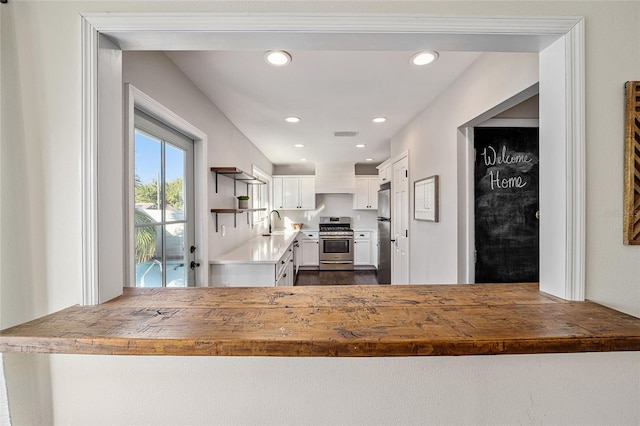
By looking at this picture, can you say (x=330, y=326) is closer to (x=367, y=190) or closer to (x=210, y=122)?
(x=210, y=122)

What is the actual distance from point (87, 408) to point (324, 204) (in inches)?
218

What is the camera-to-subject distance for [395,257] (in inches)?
139

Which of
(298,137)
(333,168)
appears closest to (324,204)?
(333,168)

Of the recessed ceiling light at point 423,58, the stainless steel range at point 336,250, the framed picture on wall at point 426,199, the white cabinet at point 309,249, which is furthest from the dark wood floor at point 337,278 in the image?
the recessed ceiling light at point 423,58

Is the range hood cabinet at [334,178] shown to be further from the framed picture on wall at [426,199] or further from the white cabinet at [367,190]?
the framed picture on wall at [426,199]

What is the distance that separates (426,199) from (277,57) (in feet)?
5.77

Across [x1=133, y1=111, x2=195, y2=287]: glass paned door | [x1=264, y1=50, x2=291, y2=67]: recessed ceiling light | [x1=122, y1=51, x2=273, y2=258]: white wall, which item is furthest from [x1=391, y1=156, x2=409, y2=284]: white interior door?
[x1=133, y1=111, x2=195, y2=287]: glass paned door

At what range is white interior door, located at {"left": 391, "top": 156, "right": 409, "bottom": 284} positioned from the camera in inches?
121

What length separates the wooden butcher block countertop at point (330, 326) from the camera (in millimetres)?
608

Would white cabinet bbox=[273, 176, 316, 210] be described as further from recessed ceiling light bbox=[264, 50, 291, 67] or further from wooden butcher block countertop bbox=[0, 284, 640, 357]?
wooden butcher block countertop bbox=[0, 284, 640, 357]

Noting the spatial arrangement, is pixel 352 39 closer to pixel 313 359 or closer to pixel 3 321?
pixel 313 359

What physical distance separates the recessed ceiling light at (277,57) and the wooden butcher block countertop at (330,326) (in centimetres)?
145

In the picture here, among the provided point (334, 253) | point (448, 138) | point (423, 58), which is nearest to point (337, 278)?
point (334, 253)

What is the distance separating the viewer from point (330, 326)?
68 cm
